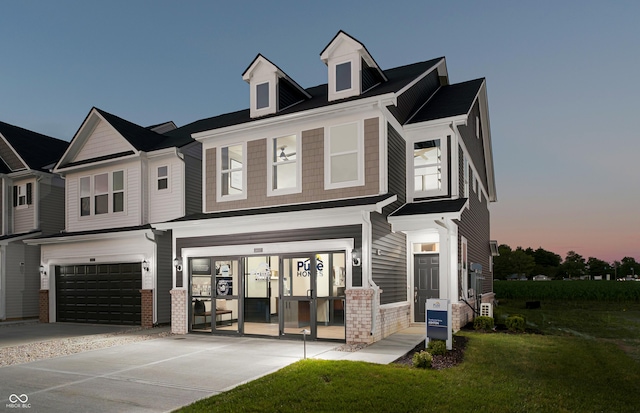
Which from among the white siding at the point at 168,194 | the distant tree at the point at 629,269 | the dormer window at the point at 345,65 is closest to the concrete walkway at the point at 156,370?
the white siding at the point at 168,194

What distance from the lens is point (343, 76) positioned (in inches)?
592

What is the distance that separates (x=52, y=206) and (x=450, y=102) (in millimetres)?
18443

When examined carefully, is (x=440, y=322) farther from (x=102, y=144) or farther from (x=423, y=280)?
(x=102, y=144)

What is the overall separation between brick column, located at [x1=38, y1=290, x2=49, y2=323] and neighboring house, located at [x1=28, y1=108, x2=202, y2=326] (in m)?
0.04

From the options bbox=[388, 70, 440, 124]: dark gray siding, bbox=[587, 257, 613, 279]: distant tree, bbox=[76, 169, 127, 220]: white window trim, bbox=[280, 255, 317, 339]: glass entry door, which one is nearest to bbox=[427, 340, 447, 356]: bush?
bbox=[280, 255, 317, 339]: glass entry door

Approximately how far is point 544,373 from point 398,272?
6395 millimetres

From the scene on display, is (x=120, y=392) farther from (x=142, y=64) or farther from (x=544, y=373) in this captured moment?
(x=142, y=64)

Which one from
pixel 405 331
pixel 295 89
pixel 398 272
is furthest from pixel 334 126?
pixel 405 331

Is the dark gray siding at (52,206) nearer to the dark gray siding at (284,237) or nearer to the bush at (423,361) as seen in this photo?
the dark gray siding at (284,237)

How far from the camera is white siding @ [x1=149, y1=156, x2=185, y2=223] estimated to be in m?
18.9

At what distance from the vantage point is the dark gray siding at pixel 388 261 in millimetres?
13484

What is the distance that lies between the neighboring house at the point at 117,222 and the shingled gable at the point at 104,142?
0.13ft

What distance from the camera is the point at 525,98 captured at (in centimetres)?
3341

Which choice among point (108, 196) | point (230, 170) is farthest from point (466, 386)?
point (108, 196)
